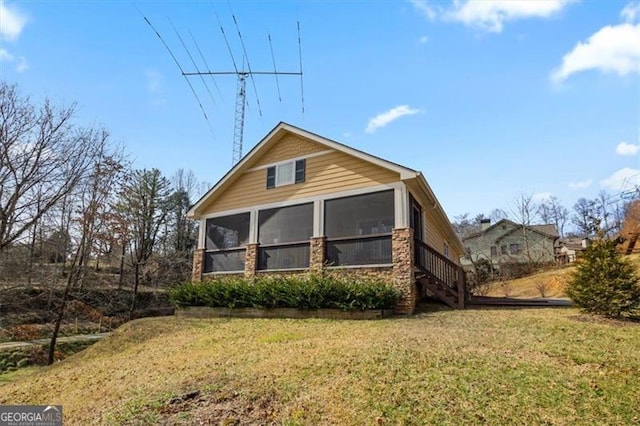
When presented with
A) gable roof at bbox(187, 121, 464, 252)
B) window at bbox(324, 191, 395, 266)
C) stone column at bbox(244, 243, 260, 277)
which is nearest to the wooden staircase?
window at bbox(324, 191, 395, 266)

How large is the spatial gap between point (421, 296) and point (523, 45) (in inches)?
298

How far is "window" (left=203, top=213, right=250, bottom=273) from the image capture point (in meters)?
13.8

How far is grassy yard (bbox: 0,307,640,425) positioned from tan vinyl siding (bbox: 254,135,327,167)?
259 inches

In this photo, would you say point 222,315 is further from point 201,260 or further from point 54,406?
point 54,406

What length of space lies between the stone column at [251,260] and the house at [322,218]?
0.04 metres

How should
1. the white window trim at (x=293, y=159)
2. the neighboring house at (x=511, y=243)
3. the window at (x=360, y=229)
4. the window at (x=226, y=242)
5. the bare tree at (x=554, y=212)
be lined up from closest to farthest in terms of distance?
the window at (x=360, y=229)
the white window trim at (x=293, y=159)
the window at (x=226, y=242)
the neighboring house at (x=511, y=243)
the bare tree at (x=554, y=212)

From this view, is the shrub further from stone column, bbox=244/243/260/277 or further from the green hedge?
stone column, bbox=244/243/260/277

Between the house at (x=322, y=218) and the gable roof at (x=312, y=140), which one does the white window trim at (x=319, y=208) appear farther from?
the gable roof at (x=312, y=140)

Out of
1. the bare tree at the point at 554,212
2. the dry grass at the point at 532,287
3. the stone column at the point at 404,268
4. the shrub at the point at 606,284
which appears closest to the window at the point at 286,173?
the stone column at the point at 404,268

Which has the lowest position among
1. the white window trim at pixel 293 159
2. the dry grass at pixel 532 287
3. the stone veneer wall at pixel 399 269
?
the dry grass at pixel 532 287

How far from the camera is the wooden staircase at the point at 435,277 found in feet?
35.8

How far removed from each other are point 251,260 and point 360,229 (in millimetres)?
4081

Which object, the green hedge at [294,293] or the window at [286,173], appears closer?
the green hedge at [294,293]

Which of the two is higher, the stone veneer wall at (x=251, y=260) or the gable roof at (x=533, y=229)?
the gable roof at (x=533, y=229)
